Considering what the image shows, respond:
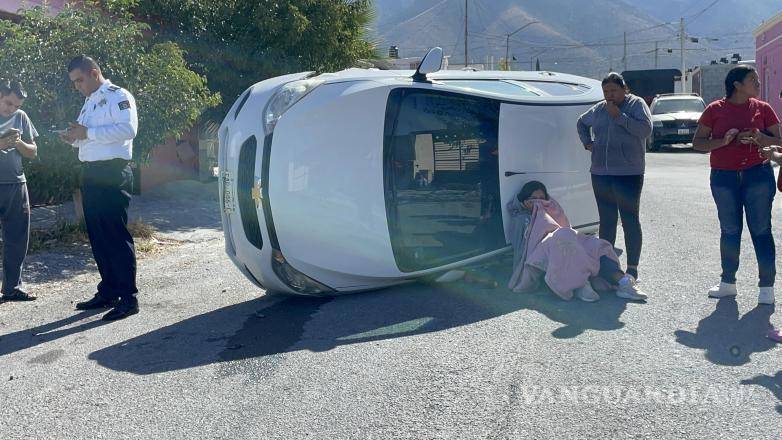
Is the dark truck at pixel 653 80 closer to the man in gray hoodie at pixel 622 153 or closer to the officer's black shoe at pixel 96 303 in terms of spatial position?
the man in gray hoodie at pixel 622 153

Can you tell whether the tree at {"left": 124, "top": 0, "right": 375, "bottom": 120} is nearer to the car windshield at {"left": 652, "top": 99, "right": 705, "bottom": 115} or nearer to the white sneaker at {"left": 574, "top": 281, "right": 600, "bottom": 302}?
the white sneaker at {"left": 574, "top": 281, "right": 600, "bottom": 302}

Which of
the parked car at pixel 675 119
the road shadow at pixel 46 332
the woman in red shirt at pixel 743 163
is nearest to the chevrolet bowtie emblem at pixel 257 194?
the road shadow at pixel 46 332

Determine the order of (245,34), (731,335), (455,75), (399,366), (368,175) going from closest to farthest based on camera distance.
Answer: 1. (399,366)
2. (731,335)
3. (368,175)
4. (455,75)
5. (245,34)

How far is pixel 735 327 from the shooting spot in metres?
5.60

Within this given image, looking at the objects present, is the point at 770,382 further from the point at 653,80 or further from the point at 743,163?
the point at 653,80

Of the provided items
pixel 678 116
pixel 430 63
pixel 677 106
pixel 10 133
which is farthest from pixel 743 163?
pixel 677 106

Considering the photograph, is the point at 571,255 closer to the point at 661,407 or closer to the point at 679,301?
the point at 679,301

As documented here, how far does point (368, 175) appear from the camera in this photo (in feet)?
20.9

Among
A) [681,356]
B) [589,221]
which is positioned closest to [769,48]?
[589,221]

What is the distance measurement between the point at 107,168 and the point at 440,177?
2467 mm

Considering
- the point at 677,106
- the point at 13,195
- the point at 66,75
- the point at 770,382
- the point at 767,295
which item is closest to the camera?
the point at 770,382

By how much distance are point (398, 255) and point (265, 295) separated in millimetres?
1217

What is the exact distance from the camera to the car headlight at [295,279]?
20.5 feet

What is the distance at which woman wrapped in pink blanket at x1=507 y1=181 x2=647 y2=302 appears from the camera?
254 inches
